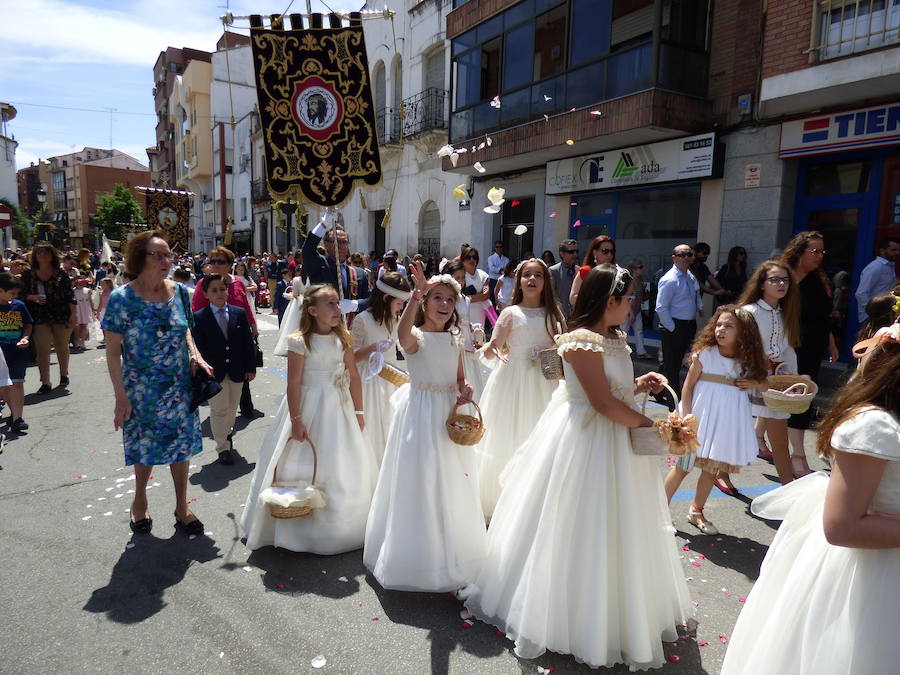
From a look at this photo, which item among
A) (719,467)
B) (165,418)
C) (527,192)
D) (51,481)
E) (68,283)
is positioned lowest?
(51,481)

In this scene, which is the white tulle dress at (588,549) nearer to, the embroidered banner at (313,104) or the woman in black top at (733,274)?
Answer: the embroidered banner at (313,104)

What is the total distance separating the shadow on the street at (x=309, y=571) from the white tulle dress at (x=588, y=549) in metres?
0.88

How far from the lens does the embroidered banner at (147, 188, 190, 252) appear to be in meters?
14.5

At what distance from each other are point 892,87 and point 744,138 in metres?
2.41

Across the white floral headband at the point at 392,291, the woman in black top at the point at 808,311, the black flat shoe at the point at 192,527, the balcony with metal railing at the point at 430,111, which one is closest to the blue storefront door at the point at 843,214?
the woman in black top at the point at 808,311

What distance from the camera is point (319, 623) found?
300cm

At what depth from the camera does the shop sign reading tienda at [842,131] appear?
8469mm

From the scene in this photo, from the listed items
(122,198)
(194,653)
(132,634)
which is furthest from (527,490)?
(122,198)

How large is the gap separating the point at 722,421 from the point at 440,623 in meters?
2.39

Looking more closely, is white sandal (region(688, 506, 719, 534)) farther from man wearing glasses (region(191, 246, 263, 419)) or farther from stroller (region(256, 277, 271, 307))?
stroller (region(256, 277, 271, 307))

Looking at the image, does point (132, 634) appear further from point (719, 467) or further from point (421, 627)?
point (719, 467)

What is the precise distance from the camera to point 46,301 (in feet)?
26.1

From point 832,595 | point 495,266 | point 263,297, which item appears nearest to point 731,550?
point 832,595

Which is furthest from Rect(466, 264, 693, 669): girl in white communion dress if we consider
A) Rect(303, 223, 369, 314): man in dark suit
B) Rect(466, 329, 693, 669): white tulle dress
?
Rect(303, 223, 369, 314): man in dark suit
